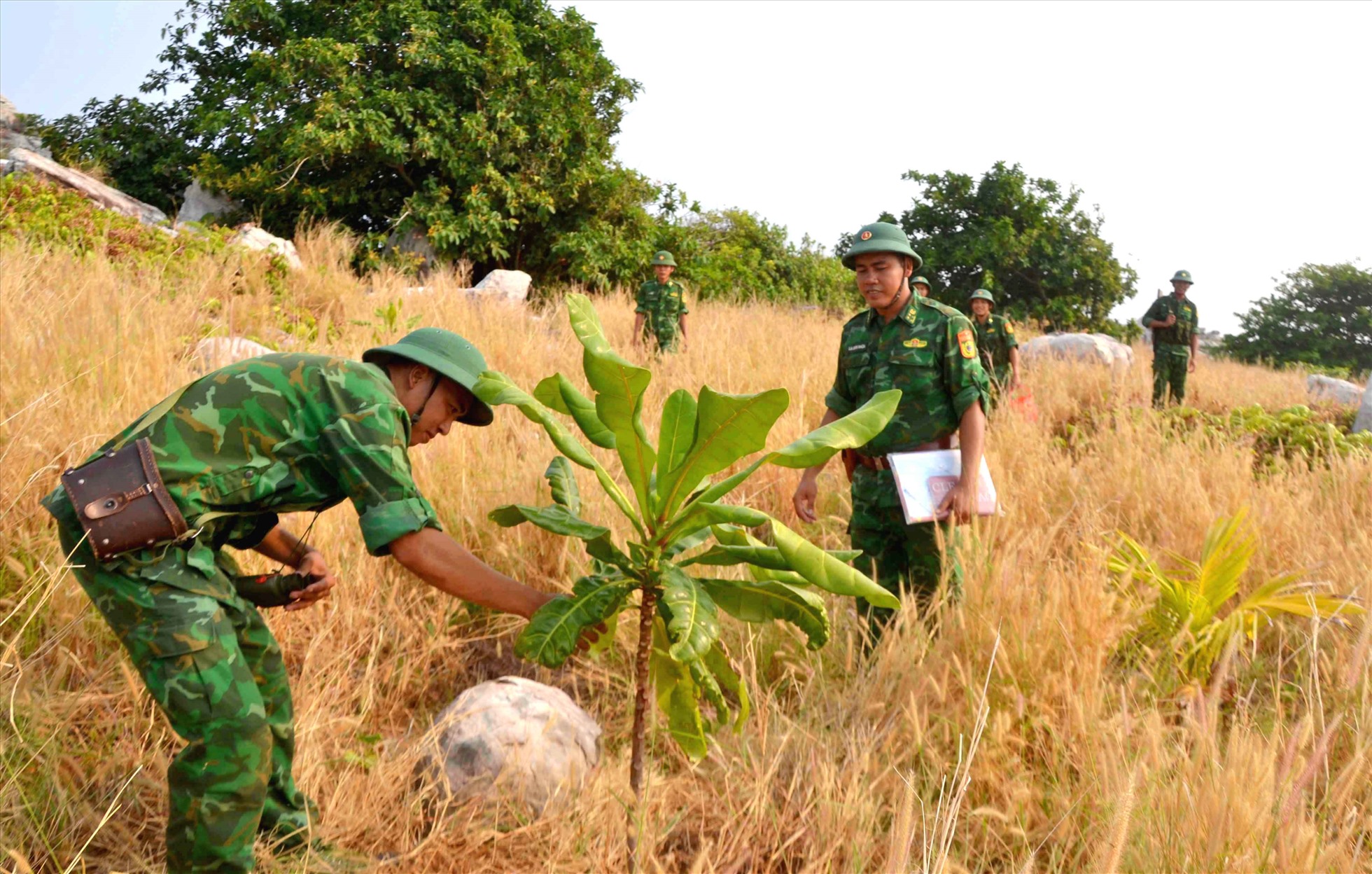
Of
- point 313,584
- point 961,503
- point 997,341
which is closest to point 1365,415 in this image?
point 997,341

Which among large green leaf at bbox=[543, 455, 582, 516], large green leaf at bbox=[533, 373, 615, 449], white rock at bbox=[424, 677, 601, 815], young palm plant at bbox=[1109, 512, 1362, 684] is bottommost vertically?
white rock at bbox=[424, 677, 601, 815]

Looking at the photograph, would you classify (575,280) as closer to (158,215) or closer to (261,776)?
(158,215)

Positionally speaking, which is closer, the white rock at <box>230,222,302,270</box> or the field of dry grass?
the field of dry grass

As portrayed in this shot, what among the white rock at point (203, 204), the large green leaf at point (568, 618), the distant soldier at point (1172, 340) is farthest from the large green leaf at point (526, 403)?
the white rock at point (203, 204)

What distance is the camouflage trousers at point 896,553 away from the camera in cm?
358

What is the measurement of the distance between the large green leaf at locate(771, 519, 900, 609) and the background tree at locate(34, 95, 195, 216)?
15.5 m

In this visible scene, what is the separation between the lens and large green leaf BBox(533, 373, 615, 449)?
179 cm

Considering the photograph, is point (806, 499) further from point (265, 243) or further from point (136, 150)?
point (136, 150)

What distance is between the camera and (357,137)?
493 inches

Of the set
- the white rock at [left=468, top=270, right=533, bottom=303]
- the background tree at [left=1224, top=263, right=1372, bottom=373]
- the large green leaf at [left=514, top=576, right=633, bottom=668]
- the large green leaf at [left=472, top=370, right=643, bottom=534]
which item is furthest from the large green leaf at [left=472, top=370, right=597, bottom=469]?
the background tree at [left=1224, top=263, right=1372, bottom=373]

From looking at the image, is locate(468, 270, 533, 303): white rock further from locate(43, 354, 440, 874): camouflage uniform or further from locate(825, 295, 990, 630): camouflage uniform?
locate(43, 354, 440, 874): camouflage uniform

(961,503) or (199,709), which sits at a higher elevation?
(961,503)

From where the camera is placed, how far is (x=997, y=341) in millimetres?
9375

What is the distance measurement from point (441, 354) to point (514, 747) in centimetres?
114
